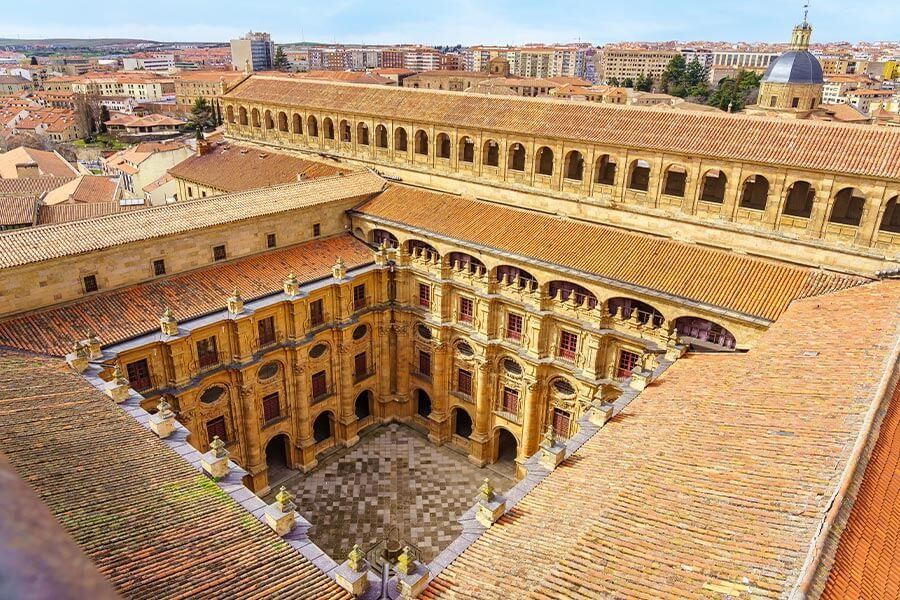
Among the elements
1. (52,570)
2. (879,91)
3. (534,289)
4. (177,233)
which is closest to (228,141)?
(177,233)

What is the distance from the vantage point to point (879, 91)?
123812 mm

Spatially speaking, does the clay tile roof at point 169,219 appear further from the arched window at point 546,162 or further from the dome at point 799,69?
the dome at point 799,69

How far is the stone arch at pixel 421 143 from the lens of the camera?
40500 mm

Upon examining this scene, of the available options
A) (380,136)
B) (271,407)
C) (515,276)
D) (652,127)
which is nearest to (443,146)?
(380,136)

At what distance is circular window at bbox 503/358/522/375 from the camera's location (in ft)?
116

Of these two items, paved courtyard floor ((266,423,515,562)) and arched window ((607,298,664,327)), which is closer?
arched window ((607,298,664,327))

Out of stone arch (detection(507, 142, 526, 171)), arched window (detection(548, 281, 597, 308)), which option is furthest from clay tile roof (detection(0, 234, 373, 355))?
arched window (detection(548, 281, 597, 308))

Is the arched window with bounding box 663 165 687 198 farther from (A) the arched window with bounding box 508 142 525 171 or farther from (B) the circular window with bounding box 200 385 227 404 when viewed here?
(B) the circular window with bounding box 200 385 227 404

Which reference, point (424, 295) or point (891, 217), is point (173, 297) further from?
Result: point (891, 217)

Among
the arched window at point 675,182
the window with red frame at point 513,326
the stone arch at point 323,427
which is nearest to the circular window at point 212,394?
the stone arch at point 323,427

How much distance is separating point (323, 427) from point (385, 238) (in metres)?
12.2

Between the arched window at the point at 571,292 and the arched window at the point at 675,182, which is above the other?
the arched window at the point at 675,182

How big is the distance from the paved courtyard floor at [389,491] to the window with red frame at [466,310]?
8380 mm

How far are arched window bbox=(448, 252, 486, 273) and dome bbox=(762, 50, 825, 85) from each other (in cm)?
4717
